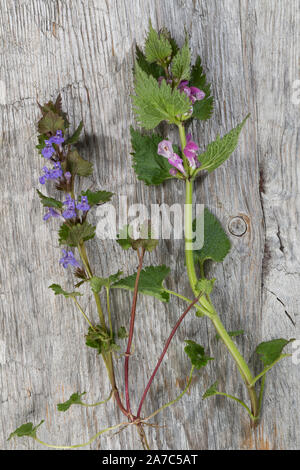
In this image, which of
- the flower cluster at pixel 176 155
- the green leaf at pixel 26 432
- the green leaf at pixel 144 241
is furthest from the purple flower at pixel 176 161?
the green leaf at pixel 26 432

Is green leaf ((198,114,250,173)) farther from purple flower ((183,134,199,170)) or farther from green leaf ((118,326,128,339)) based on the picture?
green leaf ((118,326,128,339))

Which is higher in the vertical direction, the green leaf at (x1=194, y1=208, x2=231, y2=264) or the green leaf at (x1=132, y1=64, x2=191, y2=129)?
the green leaf at (x1=132, y1=64, x2=191, y2=129)

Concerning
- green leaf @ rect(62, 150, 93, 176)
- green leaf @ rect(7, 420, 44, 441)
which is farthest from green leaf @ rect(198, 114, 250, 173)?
green leaf @ rect(7, 420, 44, 441)

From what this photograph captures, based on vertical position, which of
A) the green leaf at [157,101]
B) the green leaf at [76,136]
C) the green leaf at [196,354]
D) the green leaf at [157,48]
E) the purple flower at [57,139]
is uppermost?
the green leaf at [157,48]

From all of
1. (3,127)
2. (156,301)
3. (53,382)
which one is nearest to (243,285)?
(156,301)

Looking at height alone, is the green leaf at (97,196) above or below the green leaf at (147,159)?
below

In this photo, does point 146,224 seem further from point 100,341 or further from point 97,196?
point 100,341

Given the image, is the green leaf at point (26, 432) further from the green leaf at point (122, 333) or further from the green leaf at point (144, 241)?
the green leaf at point (144, 241)
